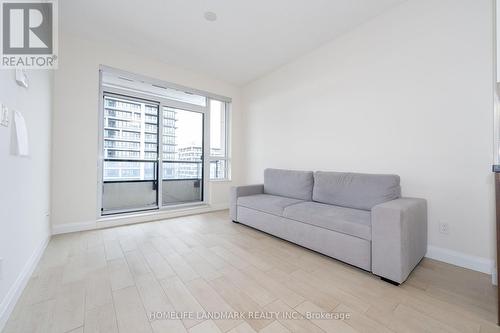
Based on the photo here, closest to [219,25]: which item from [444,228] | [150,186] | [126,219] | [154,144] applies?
[154,144]

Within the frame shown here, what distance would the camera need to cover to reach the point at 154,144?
12.0 ft

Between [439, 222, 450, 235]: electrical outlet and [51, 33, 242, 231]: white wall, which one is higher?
[51, 33, 242, 231]: white wall

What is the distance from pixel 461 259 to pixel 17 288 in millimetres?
3611

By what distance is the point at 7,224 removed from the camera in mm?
1274

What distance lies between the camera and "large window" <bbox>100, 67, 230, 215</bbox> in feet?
10.8

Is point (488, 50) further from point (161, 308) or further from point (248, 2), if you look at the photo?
point (161, 308)

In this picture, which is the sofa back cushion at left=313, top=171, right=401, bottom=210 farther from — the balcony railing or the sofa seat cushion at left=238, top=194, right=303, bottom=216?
the balcony railing

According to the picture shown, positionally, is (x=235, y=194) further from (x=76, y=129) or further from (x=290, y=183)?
(x=76, y=129)

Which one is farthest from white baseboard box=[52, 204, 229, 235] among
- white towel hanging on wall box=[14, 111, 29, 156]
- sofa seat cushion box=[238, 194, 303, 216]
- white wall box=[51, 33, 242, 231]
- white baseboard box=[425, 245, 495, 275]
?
white baseboard box=[425, 245, 495, 275]

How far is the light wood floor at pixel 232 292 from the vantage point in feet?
3.79

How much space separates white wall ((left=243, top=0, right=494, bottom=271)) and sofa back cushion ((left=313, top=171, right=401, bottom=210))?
0.25m

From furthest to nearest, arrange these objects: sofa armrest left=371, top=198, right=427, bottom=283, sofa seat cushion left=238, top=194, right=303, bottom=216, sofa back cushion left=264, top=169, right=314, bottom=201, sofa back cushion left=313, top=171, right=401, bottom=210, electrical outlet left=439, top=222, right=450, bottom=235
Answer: sofa back cushion left=264, top=169, right=314, bottom=201, sofa seat cushion left=238, top=194, right=303, bottom=216, sofa back cushion left=313, top=171, right=401, bottom=210, electrical outlet left=439, top=222, right=450, bottom=235, sofa armrest left=371, top=198, right=427, bottom=283

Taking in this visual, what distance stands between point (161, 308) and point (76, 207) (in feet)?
7.73

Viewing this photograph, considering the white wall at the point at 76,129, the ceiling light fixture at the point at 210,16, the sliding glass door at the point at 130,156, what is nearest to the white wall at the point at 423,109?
the ceiling light fixture at the point at 210,16
